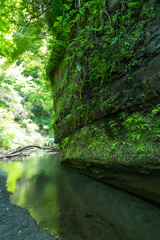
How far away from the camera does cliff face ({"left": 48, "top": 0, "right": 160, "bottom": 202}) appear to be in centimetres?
184

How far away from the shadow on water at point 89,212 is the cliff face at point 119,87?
0.52 meters

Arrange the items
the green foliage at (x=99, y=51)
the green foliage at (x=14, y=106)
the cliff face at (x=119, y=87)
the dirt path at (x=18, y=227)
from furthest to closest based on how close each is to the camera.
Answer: the green foliage at (x=14, y=106) → the green foliage at (x=99, y=51) → the cliff face at (x=119, y=87) → the dirt path at (x=18, y=227)

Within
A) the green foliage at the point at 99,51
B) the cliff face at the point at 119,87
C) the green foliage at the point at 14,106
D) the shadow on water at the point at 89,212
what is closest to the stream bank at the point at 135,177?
the cliff face at the point at 119,87

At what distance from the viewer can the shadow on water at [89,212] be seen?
1527 mm

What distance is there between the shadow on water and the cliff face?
0.52 metres

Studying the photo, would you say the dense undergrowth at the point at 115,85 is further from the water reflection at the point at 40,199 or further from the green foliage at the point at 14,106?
the green foliage at the point at 14,106

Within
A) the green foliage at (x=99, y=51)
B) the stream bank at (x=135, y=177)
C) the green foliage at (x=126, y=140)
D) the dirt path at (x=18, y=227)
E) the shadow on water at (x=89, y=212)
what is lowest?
the shadow on water at (x=89, y=212)

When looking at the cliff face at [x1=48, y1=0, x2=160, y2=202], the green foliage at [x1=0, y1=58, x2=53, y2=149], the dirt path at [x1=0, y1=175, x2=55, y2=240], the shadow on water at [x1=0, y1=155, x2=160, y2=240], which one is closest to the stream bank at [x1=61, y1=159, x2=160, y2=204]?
the cliff face at [x1=48, y1=0, x2=160, y2=202]

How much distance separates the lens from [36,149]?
36.4 feet

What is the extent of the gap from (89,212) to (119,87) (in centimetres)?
204

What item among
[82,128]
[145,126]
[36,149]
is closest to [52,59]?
[82,128]

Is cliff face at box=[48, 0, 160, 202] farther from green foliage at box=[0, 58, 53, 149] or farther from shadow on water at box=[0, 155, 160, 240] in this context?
green foliage at box=[0, 58, 53, 149]

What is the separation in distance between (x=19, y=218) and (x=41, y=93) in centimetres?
792

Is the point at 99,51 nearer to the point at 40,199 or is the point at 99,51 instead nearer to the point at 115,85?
the point at 115,85
